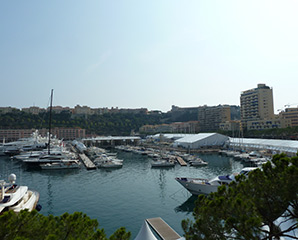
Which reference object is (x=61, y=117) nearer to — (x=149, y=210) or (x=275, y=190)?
(x=149, y=210)

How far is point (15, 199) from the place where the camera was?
56.7 ft

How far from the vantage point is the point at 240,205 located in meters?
5.98

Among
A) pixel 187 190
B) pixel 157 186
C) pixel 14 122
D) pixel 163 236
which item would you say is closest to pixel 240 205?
pixel 163 236

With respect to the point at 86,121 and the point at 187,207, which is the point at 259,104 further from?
the point at 86,121

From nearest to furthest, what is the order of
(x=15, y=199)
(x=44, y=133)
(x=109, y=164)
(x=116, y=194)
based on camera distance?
(x=15, y=199), (x=116, y=194), (x=109, y=164), (x=44, y=133)

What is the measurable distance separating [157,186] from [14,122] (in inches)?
4309

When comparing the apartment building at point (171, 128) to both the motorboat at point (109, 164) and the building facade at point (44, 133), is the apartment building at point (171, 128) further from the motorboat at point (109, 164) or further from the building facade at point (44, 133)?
the motorboat at point (109, 164)

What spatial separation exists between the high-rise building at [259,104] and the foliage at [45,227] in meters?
101

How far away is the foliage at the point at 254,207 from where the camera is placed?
5636 mm

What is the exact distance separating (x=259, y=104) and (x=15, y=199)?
99.5 m

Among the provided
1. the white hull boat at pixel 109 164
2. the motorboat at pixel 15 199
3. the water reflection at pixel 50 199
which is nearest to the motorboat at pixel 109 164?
the white hull boat at pixel 109 164

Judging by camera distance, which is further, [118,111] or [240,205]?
[118,111]

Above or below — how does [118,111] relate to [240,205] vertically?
above

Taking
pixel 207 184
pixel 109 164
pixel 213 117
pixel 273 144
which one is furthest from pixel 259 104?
pixel 207 184
